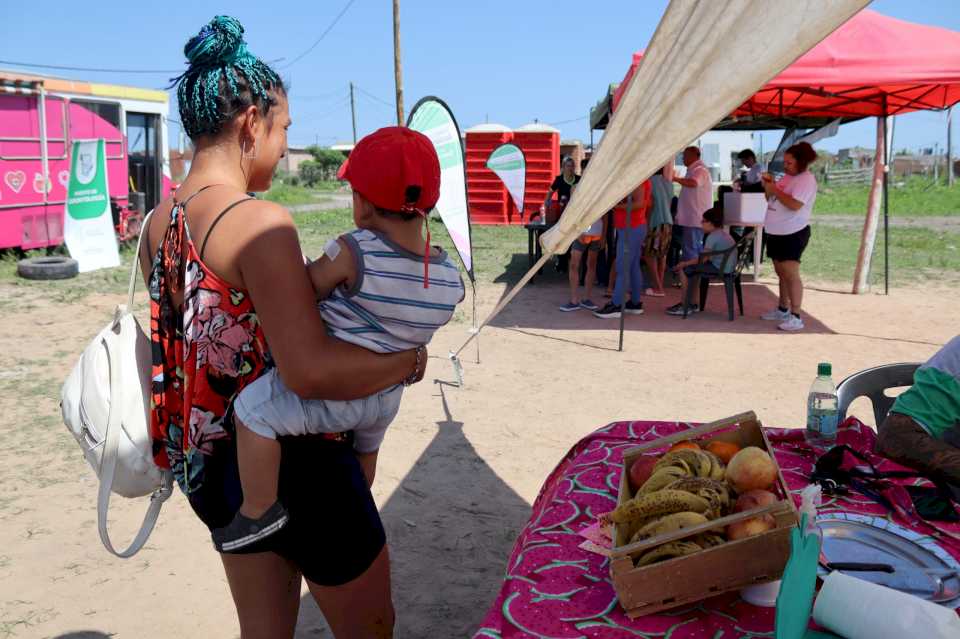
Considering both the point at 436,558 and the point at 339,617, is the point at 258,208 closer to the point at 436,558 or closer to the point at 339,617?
the point at 339,617

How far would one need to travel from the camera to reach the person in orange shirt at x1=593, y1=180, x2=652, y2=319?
311 inches

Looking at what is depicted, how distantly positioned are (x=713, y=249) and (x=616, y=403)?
3667mm

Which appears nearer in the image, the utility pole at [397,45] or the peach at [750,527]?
the peach at [750,527]

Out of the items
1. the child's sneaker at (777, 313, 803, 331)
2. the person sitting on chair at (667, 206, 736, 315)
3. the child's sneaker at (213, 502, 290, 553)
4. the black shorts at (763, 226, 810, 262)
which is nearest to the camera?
the child's sneaker at (213, 502, 290, 553)

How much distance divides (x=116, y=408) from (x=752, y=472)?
4.71 ft

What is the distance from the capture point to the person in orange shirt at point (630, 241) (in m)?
7.91

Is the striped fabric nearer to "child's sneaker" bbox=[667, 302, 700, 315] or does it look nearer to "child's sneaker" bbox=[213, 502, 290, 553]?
"child's sneaker" bbox=[213, 502, 290, 553]

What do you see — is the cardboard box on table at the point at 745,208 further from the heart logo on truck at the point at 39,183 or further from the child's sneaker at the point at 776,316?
the heart logo on truck at the point at 39,183

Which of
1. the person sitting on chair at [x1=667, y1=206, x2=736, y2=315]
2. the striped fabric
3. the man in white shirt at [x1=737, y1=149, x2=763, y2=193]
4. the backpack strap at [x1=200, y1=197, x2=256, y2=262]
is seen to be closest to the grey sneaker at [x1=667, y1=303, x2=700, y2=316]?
the person sitting on chair at [x1=667, y1=206, x2=736, y2=315]

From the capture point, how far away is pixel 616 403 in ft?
18.5

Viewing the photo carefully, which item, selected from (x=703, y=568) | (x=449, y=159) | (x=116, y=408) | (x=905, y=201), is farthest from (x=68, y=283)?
(x=905, y=201)

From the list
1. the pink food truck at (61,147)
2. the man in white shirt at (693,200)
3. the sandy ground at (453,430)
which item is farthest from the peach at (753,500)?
the pink food truck at (61,147)

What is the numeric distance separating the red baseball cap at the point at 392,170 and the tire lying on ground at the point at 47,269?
10.6 metres

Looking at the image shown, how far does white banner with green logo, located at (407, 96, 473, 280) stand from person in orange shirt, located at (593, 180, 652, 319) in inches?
102
